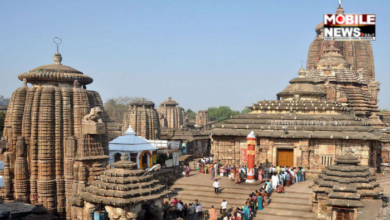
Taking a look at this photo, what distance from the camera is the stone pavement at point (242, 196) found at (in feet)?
57.8

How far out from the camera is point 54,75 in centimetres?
1838

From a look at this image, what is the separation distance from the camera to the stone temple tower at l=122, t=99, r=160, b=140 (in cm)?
3378

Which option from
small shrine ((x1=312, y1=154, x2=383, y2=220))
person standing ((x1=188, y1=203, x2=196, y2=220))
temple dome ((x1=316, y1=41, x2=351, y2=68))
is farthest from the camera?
temple dome ((x1=316, y1=41, x2=351, y2=68))

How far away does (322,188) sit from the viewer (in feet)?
52.2

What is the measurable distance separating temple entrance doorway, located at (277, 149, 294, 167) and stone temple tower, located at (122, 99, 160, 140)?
12.5 m

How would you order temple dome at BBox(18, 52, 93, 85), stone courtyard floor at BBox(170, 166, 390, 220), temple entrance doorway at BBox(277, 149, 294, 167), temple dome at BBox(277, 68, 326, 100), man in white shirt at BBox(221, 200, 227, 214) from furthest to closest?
1. temple dome at BBox(277, 68, 326, 100)
2. temple entrance doorway at BBox(277, 149, 294, 167)
3. temple dome at BBox(18, 52, 93, 85)
4. man in white shirt at BBox(221, 200, 227, 214)
5. stone courtyard floor at BBox(170, 166, 390, 220)

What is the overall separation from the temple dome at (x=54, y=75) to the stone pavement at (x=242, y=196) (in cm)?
760

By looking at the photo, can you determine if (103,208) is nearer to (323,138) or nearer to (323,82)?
(323,138)

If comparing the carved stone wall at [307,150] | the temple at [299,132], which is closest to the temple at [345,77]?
the temple at [299,132]

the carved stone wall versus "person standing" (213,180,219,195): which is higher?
the carved stone wall

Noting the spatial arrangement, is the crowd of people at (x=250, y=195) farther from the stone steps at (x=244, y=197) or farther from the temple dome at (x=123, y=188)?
the temple dome at (x=123, y=188)

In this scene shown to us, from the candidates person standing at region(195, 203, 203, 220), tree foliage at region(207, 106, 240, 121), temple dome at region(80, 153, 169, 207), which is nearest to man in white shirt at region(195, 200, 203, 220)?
person standing at region(195, 203, 203, 220)

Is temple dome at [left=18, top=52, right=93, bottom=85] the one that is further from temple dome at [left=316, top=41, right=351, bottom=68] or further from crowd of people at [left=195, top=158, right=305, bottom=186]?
temple dome at [left=316, top=41, right=351, bottom=68]

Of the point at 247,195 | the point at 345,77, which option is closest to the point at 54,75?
the point at 247,195
